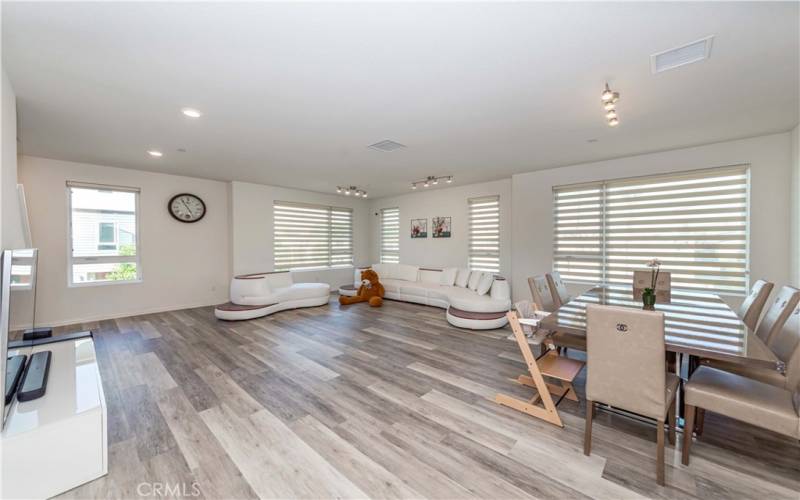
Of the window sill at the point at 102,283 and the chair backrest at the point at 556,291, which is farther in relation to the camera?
the window sill at the point at 102,283

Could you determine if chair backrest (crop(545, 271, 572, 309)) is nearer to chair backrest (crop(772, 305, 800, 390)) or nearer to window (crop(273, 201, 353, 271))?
chair backrest (crop(772, 305, 800, 390))

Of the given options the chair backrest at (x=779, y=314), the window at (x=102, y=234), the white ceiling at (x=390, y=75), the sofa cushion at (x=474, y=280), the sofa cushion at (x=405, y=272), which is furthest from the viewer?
the sofa cushion at (x=405, y=272)

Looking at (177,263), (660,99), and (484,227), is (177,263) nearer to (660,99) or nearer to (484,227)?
(484,227)

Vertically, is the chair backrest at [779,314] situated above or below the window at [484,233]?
below

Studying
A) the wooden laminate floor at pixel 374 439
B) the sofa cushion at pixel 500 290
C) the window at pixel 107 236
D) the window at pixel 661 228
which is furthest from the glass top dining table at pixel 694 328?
the window at pixel 107 236

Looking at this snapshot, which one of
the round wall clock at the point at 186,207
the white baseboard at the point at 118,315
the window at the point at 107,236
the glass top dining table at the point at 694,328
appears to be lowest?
the white baseboard at the point at 118,315

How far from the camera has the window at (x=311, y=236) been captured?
23.9 ft

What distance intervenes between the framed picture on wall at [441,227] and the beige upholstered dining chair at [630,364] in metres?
5.56

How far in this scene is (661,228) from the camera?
4.48 meters

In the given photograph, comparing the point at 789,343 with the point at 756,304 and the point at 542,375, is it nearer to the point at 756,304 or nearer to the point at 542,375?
the point at 756,304

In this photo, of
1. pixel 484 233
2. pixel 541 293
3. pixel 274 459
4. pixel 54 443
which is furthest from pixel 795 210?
pixel 54 443

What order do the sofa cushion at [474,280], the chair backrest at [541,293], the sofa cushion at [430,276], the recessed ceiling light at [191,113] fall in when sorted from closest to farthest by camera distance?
the recessed ceiling light at [191,113] → the chair backrest at [541,293] → the sofa cushion at [474,280] → the sofa cushion at [430,276]

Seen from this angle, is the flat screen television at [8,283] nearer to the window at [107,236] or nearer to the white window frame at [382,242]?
the window at [107,236]

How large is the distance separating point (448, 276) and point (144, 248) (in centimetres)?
582
